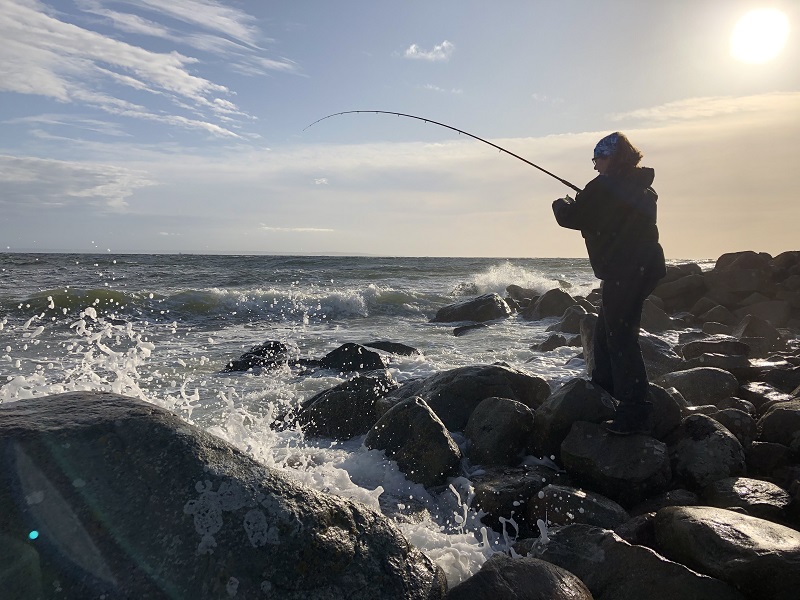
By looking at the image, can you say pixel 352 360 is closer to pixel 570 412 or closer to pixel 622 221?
pixel 570 412

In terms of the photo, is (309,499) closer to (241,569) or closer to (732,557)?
(241,569)

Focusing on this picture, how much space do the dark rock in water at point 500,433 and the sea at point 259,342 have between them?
577 millimetres

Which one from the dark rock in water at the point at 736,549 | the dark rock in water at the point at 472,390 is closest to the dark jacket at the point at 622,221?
the dark rock in water at the point at 472,390

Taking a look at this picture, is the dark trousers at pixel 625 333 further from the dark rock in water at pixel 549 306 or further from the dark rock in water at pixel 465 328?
the dark rock in water at pixel 549 306

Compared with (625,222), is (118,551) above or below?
below

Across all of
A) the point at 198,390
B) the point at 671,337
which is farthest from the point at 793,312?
the point at 198,390

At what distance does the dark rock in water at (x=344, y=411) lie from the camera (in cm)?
570

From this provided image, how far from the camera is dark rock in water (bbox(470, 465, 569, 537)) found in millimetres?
3852

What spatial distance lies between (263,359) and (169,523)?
7066mm

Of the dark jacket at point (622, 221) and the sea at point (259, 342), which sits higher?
the dark jacket at point (622, 221)

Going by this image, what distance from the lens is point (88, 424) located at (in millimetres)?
2414

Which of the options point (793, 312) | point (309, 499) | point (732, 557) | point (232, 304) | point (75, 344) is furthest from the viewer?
point (232, 304)

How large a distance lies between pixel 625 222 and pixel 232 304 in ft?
47.2

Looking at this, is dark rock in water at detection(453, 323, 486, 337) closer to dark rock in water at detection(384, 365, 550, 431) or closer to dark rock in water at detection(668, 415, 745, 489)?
dark rock in water at detection(384, 365, 550, 431)
